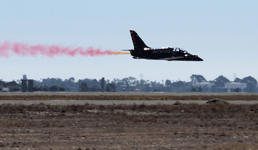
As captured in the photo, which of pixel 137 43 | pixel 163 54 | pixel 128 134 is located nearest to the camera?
pixel 128 134

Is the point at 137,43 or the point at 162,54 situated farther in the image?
the point at 137,43

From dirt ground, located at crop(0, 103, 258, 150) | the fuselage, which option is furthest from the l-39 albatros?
dirt ground, located at crop(0, 103, 258, 150)

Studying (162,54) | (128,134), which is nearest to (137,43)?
(162,54)

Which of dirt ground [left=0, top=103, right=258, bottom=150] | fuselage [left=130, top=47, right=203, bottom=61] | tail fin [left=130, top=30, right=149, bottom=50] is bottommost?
dirt ground [left=0, top=103, right=258, bottom=150]

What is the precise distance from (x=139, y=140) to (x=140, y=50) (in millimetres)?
56446

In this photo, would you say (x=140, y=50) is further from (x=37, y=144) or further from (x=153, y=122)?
(x=37, y=144)

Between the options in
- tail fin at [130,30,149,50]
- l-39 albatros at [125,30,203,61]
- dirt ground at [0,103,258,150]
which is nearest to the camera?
dirt ground at [0,103,258,150]

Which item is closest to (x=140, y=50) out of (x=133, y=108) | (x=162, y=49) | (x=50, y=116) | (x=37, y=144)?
(x=162, y=49)

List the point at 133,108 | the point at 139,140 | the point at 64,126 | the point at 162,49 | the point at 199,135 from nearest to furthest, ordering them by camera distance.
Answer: the point at 139,140, the point at 199,135, the point at 64,126, the point at 133,108, the point at 162,49

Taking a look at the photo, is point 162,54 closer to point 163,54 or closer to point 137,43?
point 163,54

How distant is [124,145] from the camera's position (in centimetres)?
2230

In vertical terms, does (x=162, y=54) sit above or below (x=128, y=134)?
above

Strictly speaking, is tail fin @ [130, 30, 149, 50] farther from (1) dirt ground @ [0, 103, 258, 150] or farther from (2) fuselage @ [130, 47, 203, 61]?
(1) dirt ground @ [0, 103, 258, 150]

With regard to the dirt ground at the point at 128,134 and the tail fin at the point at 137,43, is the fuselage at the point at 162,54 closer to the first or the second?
the tail fin at the point at 137,43
